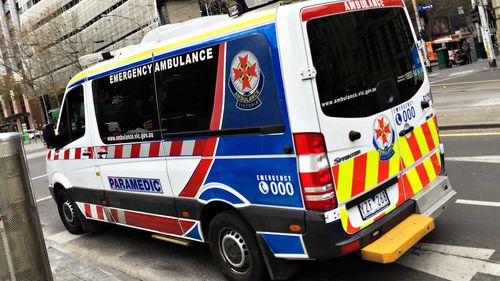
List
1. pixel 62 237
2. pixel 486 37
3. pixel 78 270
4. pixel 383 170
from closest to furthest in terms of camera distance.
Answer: pixel 383 170 < pixel 78 270 < pixel 62 237 < pixel 486 37

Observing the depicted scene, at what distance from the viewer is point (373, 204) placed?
3.88 m

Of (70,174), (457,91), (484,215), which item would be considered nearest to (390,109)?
(484,215)

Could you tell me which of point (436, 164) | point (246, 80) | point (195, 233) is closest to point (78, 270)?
point (195, 233)

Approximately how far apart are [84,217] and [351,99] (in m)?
4.46

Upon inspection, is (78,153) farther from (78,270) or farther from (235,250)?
(235,250)

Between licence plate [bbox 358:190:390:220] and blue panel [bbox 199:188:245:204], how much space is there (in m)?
0.99

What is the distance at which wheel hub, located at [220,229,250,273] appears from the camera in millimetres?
4145

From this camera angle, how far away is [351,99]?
147 inches

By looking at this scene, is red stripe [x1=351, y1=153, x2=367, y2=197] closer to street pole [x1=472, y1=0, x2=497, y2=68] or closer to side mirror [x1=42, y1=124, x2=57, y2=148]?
side mirror [x1=42, y1=124, x2=57, y2=148]

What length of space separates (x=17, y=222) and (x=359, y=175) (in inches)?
102

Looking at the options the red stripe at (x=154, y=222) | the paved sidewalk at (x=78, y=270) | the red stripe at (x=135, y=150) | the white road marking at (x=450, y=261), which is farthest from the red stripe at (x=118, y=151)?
the white road marking at (x=450, y=261)

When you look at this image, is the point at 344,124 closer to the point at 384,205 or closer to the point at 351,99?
the point at 351,99

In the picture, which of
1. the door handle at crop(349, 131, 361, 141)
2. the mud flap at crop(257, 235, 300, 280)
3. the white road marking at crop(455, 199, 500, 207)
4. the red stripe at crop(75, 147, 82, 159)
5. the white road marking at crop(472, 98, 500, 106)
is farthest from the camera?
the white road marking at crop(472, 98, 500, 106)

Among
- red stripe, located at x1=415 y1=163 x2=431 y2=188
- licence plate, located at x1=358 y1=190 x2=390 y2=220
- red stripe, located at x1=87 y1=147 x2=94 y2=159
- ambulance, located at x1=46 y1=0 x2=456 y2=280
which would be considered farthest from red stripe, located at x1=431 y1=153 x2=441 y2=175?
red stripe, located at x1=87 y1=147 x2=94 y2=159
